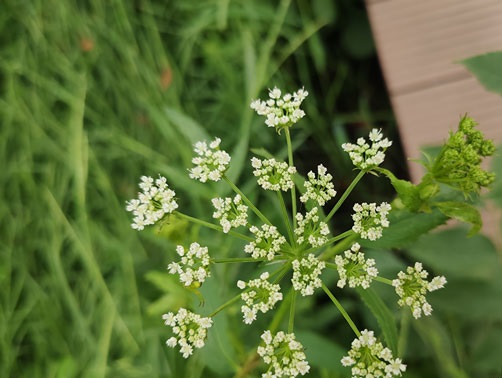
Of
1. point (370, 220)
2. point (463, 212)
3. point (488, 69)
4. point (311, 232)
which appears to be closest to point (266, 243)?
point (311, 232)

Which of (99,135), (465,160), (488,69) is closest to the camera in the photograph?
(465,160)

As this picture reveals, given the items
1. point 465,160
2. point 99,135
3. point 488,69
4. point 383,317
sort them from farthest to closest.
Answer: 1. point 99,135
2. point 488,69
3. point 383,317
4. point 465,160

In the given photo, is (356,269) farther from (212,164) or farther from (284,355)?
(212,164)

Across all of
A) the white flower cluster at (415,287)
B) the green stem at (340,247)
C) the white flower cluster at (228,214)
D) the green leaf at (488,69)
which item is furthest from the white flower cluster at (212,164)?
the green leaf at (488,69)

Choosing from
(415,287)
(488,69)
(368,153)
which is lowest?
(415,287)

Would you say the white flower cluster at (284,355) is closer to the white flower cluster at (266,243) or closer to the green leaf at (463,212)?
the white flower cluster at (266,243)

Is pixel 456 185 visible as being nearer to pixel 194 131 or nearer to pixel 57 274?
pixel 194 131

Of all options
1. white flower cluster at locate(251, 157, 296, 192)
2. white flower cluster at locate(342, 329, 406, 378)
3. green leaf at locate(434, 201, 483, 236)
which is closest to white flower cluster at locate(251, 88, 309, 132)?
white flower cluster at locate(251, 157, 296, 192)

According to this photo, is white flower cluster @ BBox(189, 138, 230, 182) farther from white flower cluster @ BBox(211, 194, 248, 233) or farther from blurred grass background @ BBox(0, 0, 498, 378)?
blurred grass background @ BBox(0, 0, 498, 378)
